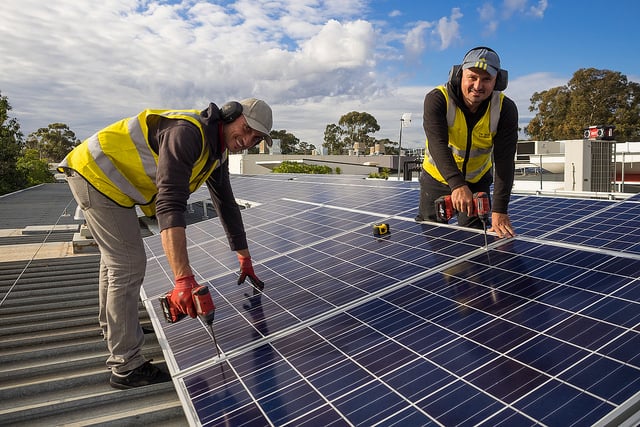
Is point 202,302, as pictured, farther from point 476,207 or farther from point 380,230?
point 380,230

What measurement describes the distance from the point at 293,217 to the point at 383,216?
63.1 inches

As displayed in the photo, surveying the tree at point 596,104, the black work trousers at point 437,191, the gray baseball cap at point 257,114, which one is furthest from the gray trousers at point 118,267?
the tree at point 596,104

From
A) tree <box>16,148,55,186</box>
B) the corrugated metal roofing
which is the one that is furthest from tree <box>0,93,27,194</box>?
the corrugated metal roofing

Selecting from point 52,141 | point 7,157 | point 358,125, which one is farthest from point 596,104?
point 52,141

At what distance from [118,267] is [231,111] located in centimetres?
145

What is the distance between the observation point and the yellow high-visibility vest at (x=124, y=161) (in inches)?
141

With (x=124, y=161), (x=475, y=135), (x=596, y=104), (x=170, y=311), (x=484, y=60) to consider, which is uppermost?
(x=596, y=104)

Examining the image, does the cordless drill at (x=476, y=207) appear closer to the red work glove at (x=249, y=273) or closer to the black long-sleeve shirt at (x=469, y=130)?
→ the black long-sleeve shirt at (x=469, y=130)

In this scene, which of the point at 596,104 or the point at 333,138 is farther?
the point at 333,138

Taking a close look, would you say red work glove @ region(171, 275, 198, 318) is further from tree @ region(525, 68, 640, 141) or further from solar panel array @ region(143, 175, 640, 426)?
tree @ region(525, 68, 640, 141)

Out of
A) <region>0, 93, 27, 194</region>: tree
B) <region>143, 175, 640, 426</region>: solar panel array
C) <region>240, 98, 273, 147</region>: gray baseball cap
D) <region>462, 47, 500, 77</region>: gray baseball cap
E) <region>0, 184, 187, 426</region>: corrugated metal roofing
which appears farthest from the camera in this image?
<region>0, 93, 27, 194</region>: tree

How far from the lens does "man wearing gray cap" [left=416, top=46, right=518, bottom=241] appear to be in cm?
406

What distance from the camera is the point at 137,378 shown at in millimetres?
3564

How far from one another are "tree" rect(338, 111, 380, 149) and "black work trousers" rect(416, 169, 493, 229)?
7483 centimetres
